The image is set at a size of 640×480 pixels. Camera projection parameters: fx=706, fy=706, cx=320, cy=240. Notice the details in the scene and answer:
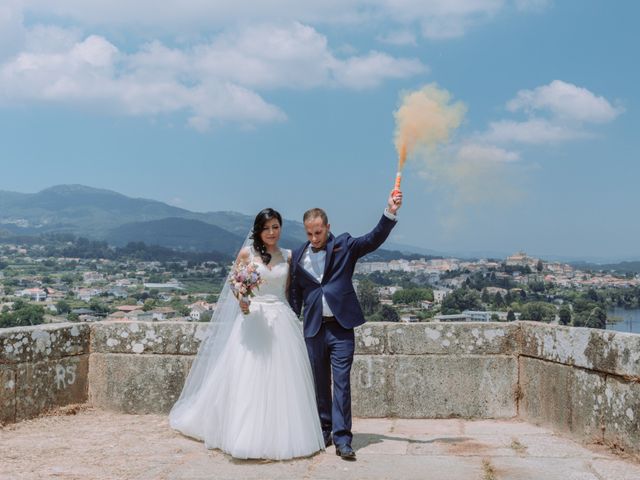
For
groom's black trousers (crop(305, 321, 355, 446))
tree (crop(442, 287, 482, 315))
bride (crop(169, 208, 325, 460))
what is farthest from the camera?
tree (crop(442, 287, 482, 315))

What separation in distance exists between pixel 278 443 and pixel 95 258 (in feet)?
286

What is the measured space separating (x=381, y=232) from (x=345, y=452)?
1.66 metres

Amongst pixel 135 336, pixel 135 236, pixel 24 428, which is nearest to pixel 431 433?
pixel 135 336

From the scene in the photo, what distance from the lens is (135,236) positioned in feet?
501

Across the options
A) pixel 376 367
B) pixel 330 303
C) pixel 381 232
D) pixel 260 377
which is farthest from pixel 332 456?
pixel 376 367

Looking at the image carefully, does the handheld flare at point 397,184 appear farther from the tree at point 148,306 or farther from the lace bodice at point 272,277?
the tree at point 148,306

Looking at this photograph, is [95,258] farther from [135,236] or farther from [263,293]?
[263,293]

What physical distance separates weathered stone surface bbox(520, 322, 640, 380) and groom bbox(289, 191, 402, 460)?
193cm

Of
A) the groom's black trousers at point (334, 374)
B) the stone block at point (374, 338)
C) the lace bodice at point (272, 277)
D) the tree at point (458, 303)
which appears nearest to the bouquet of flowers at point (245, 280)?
the lace bodice at point (272, 277)

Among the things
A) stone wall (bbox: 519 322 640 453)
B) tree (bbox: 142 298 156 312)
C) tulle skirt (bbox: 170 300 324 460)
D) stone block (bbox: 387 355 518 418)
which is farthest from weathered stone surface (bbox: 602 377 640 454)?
tree (bbox: 142 298 156 312)

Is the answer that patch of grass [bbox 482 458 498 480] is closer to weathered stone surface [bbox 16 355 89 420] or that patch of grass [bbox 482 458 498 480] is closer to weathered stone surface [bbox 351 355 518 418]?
weathered stone surface [bbox 351 355 518 418]

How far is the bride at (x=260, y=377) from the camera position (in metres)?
5.25

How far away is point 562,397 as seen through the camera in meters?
6.21

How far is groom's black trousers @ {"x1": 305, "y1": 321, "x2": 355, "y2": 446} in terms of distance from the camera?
17.7 ft
